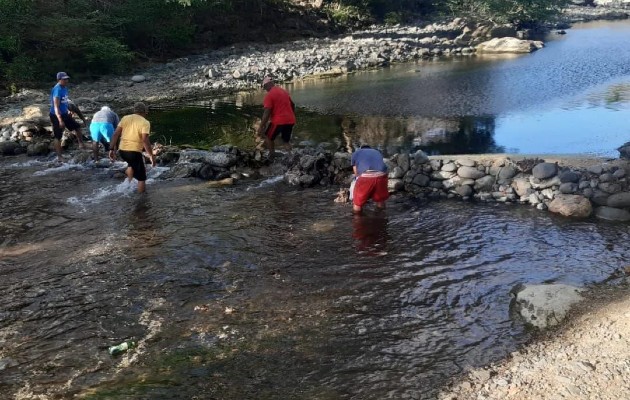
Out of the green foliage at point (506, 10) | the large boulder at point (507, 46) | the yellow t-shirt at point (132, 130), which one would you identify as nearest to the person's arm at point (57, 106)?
the yellow t-shirt at point (132, 130)

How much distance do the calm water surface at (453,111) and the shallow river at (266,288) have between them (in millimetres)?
5181

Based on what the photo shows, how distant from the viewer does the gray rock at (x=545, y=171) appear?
33.7 feet

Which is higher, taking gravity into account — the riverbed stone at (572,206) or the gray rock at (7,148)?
the gray rock at (7,148)

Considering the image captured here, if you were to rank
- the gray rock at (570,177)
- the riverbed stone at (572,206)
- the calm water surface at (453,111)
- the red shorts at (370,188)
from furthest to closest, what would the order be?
the calm water surface at (453,111), the gray rock at (570,177), the red shorts at (370,188), the riverbed stone at (572,206)

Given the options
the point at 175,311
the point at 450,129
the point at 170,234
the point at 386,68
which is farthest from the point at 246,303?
the point at 386,68

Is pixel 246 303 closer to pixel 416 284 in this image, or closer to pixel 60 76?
pixel 416 284

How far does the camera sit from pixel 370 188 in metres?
9.60

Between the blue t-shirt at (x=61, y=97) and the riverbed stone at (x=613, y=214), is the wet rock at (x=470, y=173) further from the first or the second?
the blue t-shirt at (x=61, y=97)

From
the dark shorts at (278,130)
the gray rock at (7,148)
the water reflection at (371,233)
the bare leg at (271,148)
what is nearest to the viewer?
the water reflection at (371,233)

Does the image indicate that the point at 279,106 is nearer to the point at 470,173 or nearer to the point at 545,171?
the point at 470,173

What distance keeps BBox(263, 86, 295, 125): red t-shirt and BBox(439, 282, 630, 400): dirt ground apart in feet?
27.1

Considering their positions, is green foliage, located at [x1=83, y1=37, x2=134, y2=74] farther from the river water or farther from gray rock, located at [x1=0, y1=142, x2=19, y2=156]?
the river water

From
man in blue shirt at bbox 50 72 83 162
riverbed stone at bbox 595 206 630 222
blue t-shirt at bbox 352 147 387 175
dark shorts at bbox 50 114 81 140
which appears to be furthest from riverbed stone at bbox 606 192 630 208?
dark shorts at bbox 50 114 81 140

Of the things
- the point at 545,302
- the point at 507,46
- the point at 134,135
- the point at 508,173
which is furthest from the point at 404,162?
the point at 507,46
